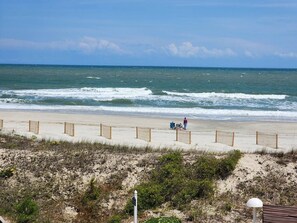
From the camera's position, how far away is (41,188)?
1956cm

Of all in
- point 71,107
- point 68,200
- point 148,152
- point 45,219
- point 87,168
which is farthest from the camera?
point 71,107

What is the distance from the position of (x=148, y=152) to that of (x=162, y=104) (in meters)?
38.3

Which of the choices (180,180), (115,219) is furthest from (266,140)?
(115,219)

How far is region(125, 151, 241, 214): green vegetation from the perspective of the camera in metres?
18.0

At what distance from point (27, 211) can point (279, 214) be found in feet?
26.1

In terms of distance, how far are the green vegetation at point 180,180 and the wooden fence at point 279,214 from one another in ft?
13.8

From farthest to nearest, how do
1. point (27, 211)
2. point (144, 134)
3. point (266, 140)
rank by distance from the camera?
point (144, 134) → point (266, 140) → point (27, 211)

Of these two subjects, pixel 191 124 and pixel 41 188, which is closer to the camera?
pixel 41 188

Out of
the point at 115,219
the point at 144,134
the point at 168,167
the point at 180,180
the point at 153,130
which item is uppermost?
the point at 168,167

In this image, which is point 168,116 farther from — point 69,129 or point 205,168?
point 205,168

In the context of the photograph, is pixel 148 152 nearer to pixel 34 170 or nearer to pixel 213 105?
pixel 34 170

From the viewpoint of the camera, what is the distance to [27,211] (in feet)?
57.6

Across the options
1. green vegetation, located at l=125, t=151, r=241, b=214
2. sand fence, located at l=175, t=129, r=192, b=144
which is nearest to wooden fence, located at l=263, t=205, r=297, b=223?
green vegetation, located at l=125, t=151, r=241, b=214

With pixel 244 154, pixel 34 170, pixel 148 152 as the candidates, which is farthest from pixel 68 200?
pixel 244 154
